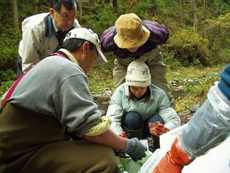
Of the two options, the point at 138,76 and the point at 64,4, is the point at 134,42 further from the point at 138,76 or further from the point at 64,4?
the point at 64,4

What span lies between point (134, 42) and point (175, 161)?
152 centimetres

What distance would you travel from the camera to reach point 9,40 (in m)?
8.07

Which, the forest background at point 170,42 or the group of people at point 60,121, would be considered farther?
the forest background at point 170,42

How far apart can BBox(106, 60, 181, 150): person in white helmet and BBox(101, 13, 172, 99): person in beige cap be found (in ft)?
0.60

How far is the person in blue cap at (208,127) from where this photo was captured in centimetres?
96

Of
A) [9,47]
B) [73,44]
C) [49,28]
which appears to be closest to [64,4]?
[49,28]

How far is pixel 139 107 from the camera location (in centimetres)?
258

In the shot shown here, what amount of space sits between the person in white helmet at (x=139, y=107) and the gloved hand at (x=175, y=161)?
1.24m

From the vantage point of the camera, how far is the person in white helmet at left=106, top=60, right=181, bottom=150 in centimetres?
251

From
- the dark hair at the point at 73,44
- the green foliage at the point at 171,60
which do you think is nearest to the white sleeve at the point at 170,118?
the dark hair at the point at 73,44

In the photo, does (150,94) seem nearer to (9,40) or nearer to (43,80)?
(43,80)

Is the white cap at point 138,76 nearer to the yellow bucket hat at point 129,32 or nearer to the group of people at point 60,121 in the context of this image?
the yellow bucket hat at point 129,32

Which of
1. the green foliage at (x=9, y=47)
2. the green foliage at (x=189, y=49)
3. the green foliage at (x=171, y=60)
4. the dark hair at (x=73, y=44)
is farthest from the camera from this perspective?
the green foliage at (x=189, y=49)

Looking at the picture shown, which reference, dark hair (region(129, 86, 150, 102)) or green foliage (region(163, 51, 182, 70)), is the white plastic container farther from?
green foliage (region(163, 51, 182, 70))
